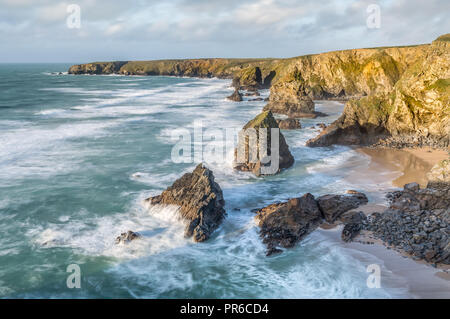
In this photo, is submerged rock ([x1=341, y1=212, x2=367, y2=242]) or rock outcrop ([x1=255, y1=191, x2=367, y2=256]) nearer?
submerged rock ([x1=341, y1=212, x2=367, y2=242])

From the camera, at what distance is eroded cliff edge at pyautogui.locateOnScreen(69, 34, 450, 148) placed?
2566 centimetres

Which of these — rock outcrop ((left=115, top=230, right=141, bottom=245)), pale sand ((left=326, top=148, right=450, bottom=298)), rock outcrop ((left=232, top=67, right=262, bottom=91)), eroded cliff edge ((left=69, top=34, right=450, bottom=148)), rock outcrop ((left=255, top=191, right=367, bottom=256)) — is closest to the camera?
pale sand ((left=326, top=148, right=450, bottom=298))

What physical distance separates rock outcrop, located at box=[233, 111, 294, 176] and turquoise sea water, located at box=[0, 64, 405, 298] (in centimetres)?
73

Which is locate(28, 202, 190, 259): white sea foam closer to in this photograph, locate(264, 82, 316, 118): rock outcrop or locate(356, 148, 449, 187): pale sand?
locate(356, 148, 449, 187): pale sand

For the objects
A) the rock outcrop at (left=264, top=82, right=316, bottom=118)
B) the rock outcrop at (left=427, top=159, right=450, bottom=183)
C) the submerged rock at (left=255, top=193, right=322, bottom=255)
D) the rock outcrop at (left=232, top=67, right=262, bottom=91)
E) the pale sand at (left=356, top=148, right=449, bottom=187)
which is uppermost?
the rock outcrop at (left=232, top=67, right=262, bottom=91)

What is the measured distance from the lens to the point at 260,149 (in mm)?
21281

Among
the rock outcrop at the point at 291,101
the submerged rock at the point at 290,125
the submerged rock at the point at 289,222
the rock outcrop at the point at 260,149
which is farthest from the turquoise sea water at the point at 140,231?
the rock outcrop at the point at 291,101

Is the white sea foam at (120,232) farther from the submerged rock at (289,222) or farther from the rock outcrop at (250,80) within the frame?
the rock outcrop at (250,80)

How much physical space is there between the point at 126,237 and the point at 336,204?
8.82m

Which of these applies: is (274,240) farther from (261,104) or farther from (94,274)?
(261,104)

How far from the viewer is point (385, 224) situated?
44.3 feet

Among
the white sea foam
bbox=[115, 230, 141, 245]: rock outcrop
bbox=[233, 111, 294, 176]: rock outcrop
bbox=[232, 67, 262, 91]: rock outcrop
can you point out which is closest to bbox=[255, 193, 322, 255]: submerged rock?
the white sea foam

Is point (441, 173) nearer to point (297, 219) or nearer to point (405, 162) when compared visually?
point (405, 162)
